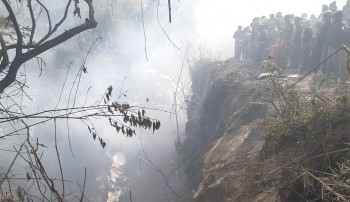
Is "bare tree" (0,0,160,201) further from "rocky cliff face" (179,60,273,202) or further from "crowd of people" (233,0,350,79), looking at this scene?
"crowd of people" (233,0,350,79)

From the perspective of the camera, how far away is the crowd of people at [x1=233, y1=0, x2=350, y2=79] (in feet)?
30.5

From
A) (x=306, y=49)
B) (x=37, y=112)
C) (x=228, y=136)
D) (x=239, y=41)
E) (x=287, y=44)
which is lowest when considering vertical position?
(x=228, y=136)

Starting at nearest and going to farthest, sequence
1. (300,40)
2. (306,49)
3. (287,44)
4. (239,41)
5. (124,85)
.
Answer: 1. (306,49)
2. (300,40)
3. (287,44)
4. (239,41)
5. (124,85)

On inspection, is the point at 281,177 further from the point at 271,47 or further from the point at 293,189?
the point at 271,47

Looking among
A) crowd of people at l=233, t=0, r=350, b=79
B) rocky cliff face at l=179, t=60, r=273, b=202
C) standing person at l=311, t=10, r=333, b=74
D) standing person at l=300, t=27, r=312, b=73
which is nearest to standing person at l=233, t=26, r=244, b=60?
crowd of people at l=233, t=0, r=350, b=79

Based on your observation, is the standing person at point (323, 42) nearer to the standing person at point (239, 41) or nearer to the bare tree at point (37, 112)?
the standing person at point (239, 41)

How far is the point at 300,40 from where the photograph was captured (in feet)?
36.9

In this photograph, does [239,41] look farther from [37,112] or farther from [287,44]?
[37,112]

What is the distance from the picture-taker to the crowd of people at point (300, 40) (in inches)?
366

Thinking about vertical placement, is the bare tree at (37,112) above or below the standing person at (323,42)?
below

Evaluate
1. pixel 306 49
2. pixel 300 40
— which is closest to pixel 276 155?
→ pixel 306 49

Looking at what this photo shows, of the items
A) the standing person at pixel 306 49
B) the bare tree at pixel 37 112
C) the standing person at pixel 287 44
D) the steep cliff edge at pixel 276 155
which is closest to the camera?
Answer: the bare tree at pixel 37 112

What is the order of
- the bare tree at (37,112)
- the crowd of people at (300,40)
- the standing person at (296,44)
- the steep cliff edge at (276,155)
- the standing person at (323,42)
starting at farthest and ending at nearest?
the standing person at (296,44) → the standing person at (323,42) → the crowd of people at (300,40) → the steep cliff edge at (276,155) → the bare tree at (37,112)

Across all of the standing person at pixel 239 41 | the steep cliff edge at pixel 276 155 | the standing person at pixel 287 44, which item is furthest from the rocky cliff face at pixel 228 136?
the standing person at pixel 239 41
